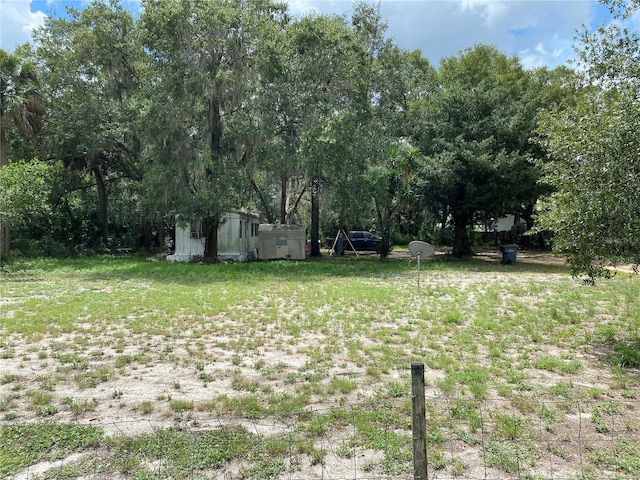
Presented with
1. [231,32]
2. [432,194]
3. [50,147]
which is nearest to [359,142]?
[432,194]

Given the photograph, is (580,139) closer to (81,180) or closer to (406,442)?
(406,442)

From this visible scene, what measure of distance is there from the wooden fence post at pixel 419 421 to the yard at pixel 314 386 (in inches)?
14.7

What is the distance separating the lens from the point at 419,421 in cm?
237

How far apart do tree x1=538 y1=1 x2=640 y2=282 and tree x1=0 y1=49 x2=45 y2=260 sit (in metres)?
17.0

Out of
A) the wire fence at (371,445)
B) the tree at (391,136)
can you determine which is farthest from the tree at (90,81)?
the wire fence at (371,445)

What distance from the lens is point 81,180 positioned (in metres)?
21.8

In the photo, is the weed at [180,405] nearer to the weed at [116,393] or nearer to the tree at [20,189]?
the weed at [116,393]

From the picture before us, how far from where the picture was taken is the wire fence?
271 cm

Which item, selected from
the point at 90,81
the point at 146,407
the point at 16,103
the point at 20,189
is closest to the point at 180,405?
the point at 146,407

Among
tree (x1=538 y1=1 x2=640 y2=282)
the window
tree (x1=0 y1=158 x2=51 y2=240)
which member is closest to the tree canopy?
tree (x1=0 y1=158 x2=51 y2=240)

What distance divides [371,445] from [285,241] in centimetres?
1669

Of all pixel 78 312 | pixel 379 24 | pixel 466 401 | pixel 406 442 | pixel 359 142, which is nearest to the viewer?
pixel 406 442

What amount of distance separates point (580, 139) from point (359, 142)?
461 inches

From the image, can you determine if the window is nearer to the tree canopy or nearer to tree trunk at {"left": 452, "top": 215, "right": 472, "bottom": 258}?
the tree canopy
